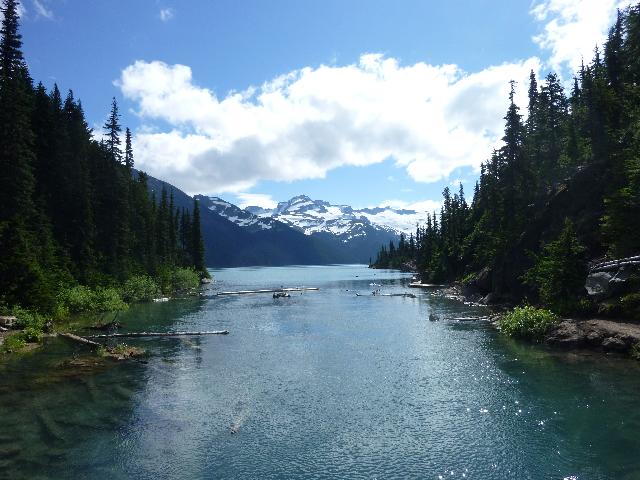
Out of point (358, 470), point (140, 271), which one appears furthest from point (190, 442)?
point (140, 271)

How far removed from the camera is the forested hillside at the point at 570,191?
138 ft

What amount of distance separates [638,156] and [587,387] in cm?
2521

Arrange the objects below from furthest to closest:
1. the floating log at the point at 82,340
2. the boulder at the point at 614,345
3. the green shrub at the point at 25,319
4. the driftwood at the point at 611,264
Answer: the green shrub at the point at 25,319 → the floating log at the point at 82,340 → the driftwood at the point at 611,264 → the boulder at the point at 614,345

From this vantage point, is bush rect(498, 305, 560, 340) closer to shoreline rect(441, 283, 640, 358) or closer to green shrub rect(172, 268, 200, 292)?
shoreline rect(441, 283, 640, 358)

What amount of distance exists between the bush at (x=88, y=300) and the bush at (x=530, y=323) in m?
45.3

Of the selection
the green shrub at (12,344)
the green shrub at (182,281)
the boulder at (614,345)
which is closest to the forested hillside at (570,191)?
the boulder at (614,345)

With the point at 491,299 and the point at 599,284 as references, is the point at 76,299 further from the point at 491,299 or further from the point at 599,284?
the point at 599,284

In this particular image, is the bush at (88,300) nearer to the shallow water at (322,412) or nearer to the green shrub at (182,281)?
the shallow water at (322,412)

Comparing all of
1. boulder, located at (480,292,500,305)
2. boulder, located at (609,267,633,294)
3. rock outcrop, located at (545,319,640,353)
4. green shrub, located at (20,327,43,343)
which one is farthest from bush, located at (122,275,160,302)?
boulder, located at (609,267,633,294)

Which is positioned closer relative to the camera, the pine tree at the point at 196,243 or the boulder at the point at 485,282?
the boulder at the point at 485,282

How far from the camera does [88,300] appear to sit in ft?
186

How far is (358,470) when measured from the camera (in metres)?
17.0

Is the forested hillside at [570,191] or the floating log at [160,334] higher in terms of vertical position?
the forested hillside at [570,191]

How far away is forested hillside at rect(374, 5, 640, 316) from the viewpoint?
138 feet
